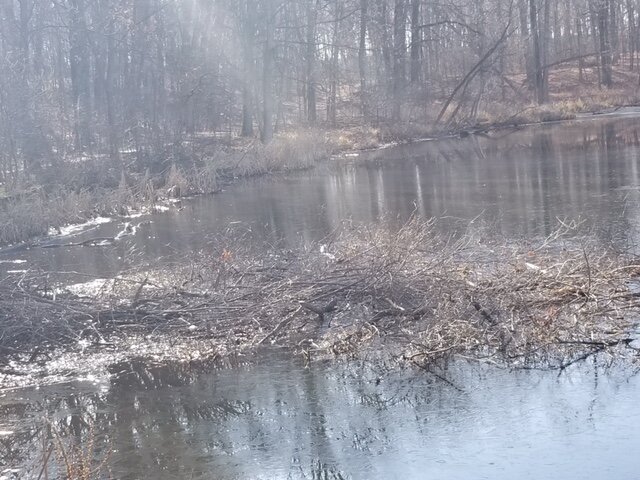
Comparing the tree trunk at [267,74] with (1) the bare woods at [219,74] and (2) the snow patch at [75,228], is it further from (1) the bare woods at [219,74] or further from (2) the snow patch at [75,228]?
(2) the snow patch at [75,228]

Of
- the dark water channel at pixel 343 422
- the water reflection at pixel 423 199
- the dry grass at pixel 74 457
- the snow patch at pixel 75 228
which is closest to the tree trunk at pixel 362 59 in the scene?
the water reflection at pixel 423 199

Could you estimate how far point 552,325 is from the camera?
28.1ft

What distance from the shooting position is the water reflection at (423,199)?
1492cm

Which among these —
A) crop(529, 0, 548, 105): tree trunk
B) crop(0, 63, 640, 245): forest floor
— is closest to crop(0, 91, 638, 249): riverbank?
crop(0, 63, 640, 245): forest floor

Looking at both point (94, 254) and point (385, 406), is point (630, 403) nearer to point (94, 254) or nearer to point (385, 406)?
point (385, 406)

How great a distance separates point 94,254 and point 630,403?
10543mm

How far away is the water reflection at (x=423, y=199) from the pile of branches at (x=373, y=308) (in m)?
2.87

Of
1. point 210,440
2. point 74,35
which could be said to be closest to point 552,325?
point 210,440

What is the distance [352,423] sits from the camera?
7066mm

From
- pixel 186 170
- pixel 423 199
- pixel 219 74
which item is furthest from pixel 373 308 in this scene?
pixel 219 74

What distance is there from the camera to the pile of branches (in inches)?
335

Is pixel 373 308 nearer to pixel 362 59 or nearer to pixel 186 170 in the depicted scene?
pixel 186 170

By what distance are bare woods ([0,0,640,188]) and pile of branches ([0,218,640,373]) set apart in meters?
11.6

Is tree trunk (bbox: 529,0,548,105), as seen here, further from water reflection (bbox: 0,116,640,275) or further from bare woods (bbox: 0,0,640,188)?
water reflection (bbox: 0,116,640,275)
